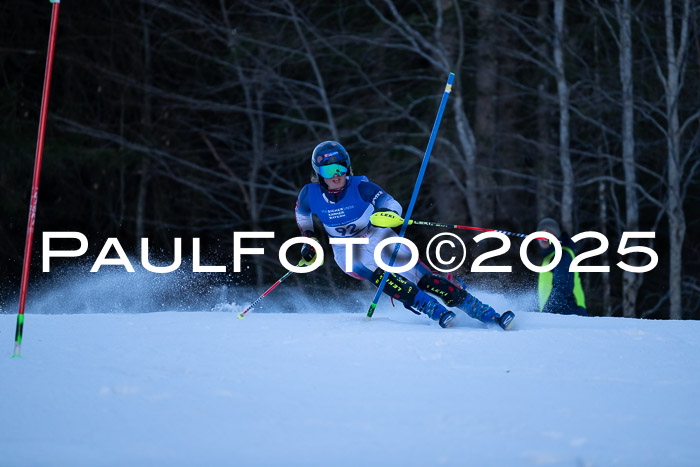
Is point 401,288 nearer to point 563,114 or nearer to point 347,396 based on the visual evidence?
point 347,396

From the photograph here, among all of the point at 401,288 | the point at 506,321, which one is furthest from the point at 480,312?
the point at 401,288

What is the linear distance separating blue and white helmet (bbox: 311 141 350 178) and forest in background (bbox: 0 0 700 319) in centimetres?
723

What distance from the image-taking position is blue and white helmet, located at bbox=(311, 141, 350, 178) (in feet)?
21.1

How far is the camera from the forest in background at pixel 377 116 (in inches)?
543

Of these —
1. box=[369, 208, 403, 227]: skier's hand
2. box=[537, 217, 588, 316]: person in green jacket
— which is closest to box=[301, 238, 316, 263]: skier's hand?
box=[369, 208, 403, 227]: skier's hand

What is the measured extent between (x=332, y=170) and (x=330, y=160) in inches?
3.1

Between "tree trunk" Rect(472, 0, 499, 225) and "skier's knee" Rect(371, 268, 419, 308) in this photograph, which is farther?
"tree trunk" Rect(472, 0, 499, 225)

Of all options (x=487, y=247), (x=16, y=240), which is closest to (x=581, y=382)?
(x=487, y=247)

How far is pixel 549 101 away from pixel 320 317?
8939 mm

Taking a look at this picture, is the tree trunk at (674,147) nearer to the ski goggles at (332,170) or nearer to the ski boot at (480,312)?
the ski boot at (480,312)

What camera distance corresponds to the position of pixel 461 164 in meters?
14.3

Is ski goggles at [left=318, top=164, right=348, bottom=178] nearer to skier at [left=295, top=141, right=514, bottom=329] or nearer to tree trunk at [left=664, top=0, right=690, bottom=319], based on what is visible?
skier at [left=295, top=141, right=514, bottom=329]

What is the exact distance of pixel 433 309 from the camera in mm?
6113

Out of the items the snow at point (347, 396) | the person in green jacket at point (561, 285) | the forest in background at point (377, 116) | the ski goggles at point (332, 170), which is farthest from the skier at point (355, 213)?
the forest in background at point (377, 116)
